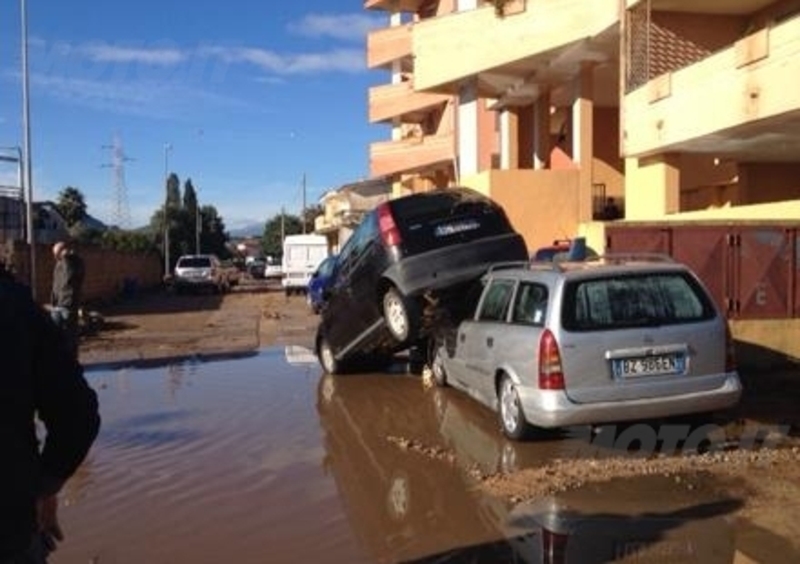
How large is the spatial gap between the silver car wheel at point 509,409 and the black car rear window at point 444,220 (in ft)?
9.25

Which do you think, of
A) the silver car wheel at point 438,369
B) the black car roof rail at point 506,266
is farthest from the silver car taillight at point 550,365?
the silver car wheel at point 438,369

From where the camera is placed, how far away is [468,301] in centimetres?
1188

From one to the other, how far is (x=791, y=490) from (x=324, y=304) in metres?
8.67

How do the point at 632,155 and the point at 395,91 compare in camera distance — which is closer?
the point at 632,155

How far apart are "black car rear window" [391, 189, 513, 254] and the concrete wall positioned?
9545 mm

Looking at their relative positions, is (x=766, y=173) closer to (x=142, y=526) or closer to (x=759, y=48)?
(x=759, y=48)

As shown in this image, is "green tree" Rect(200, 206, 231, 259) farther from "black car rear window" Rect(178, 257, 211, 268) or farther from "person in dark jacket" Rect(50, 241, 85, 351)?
"person in dark jacket" Rect(50, 241, 85, 351)

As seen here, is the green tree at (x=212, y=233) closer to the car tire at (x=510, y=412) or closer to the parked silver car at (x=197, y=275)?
the parked silver car at (x=197, y=275)

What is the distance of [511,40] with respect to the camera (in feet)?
86.6

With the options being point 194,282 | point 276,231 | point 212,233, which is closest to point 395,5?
point 194,282

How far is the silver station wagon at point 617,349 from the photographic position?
8438mm

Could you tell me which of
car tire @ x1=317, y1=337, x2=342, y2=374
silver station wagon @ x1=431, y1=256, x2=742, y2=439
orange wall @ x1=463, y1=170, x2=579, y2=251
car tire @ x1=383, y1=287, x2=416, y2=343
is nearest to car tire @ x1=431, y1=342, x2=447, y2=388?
car tire @ x1=383, y1=287, x2=416, y2=343

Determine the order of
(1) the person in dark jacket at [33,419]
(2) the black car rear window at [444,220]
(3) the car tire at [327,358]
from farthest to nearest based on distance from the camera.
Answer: (3) the car tire at [327,358] → (2) the black car rear window at [444,220] → (1) the person in dark jacket at [33,419]

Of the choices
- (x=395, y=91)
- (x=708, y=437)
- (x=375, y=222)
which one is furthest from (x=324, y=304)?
(x=395, y=91)
